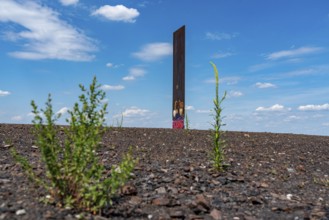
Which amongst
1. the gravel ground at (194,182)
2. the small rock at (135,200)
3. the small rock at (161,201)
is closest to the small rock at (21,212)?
the gravel ground at (194,182)

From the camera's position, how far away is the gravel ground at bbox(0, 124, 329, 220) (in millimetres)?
3971

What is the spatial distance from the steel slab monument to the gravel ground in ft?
10.6

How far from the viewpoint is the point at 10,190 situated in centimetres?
416

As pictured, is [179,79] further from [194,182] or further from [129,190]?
[129,190]

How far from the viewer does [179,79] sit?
11219 mm

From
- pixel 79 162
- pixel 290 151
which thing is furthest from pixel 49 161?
pixel 290 151

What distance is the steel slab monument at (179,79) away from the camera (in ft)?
36.6

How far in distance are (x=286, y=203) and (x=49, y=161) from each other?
2772mm

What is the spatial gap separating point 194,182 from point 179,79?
255 inches

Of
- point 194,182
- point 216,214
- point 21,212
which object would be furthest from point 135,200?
point 21,212

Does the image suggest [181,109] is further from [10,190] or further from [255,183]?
[10,190]

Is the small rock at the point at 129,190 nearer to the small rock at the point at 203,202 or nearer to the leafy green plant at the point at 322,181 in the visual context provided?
the small rock at the point at 203,202

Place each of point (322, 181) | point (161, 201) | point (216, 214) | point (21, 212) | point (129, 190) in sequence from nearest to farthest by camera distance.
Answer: point (21, 212) < point (216, 214) < point (161, 201) < point (129, 190) < point (322, 181)

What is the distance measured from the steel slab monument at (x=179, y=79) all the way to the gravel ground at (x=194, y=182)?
10.6ft
